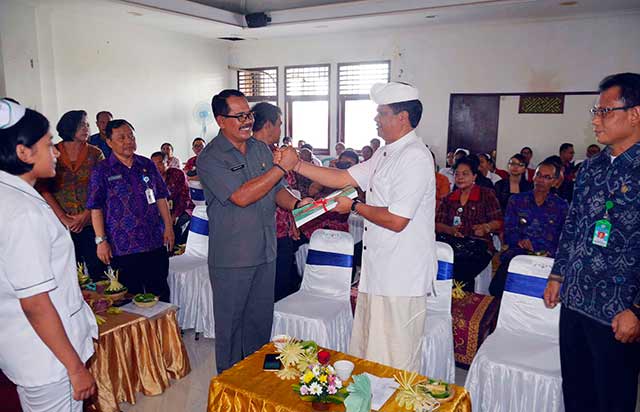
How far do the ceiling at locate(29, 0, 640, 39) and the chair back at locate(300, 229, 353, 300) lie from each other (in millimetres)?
4966

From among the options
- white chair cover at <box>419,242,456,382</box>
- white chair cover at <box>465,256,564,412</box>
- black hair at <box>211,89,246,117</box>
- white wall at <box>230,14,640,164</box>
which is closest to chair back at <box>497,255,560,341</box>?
white chair cover at <box>465,256,564,412</box>

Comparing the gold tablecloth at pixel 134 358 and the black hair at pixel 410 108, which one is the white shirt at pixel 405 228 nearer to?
the black hair at pixel 410 108

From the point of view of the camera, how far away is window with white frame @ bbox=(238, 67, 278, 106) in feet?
35.3

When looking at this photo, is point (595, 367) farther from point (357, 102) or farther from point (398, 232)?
point (357, 102)

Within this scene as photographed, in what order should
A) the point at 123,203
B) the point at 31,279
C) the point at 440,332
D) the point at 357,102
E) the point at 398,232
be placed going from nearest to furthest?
1. the point at 31,279
2. the point at 398,232
3. the point at 440,332
4. the point at 123,203
5. the point at 357,102

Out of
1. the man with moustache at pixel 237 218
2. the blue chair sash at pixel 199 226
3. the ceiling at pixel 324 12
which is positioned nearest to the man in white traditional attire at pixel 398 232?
the man with moustache at pixel 237 218

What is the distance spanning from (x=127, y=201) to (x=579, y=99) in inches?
293

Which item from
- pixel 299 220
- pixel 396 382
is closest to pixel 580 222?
pixel 396 382

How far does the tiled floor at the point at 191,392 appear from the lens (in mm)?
2840

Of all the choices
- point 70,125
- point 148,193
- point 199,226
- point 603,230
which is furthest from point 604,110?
point 70,125

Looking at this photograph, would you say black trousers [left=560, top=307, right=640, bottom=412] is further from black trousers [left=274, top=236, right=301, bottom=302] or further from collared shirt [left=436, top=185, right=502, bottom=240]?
collared shirt [left=436, top=185, right=502, bottom=240]

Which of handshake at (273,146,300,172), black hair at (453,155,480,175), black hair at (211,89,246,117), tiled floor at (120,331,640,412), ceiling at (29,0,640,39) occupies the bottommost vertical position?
tiled floor at (120,331,640,412)

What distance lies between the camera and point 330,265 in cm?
338

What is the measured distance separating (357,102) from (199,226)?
6375 mm
